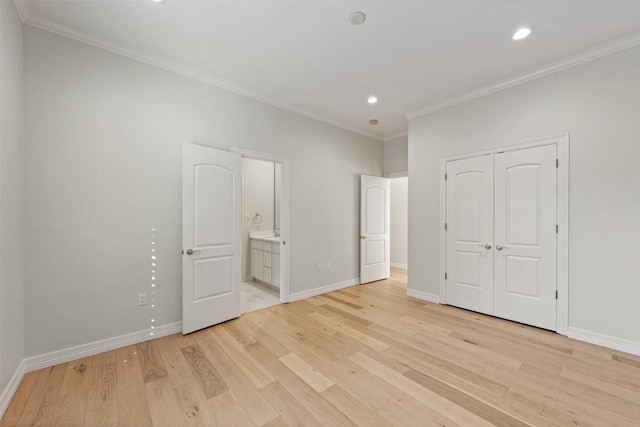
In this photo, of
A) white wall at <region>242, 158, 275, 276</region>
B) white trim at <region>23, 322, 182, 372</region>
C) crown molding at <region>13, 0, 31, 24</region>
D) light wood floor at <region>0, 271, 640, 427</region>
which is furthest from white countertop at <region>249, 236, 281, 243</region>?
crown molding at <region>13, 0, 31, 24</region>

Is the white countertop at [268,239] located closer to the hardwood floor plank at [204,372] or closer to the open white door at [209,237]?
the open white door at [209,237]

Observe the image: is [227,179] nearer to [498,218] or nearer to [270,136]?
[270,136]

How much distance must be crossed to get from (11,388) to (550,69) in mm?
5618

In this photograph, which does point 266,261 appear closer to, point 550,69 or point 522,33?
point 522,33

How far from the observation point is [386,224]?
530cm

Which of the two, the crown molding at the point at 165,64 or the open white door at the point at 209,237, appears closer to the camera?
the crown molding at the point at 165,64

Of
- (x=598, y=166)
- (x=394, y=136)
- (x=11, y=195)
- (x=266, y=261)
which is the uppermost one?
(x=394, y=136)

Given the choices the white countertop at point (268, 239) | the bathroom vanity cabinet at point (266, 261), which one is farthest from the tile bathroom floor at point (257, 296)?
the white countertop at point (268, 239)

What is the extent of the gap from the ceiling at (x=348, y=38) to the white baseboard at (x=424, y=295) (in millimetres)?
2898

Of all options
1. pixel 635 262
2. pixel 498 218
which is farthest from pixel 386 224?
pixel 635 262

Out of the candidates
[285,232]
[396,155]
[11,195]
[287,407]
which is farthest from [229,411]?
[396,155]

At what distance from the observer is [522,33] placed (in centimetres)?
239

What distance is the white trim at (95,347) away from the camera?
2.20m

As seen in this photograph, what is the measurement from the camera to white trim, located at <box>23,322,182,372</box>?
2.20 meters
